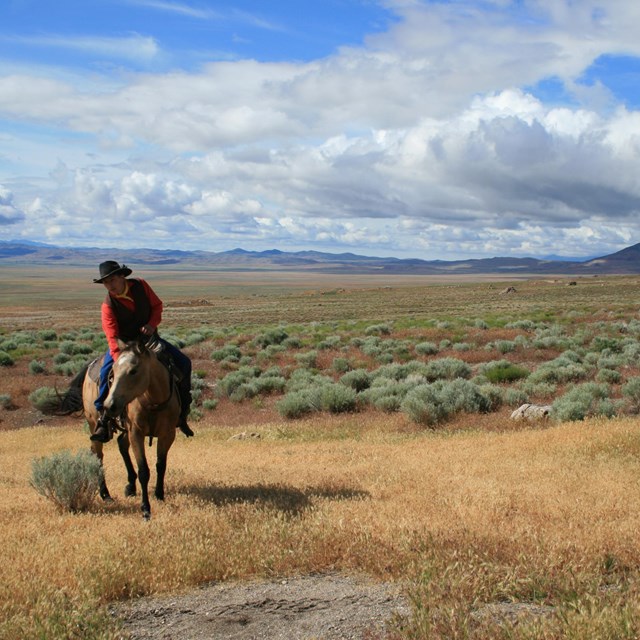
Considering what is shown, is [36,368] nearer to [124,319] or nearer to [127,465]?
[127,465]

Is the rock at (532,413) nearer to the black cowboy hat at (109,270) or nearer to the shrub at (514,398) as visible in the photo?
the shrub at (514,398)

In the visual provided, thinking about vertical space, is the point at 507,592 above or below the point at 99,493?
above

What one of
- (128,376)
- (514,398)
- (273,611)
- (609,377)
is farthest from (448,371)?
(273,611)

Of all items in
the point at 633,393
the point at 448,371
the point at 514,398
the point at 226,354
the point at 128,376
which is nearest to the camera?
the point at 128,376

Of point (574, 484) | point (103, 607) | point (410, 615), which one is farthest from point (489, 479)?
point (103, 607)

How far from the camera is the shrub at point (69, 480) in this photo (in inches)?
299

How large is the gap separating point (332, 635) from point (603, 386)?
12778mm

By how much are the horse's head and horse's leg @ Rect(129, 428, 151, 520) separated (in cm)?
74

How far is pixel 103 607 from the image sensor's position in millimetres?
4598

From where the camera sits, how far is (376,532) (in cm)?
595

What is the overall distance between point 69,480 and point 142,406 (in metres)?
1.14

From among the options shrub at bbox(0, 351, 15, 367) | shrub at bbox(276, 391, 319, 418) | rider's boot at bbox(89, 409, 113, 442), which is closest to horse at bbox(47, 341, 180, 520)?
rider's boot at bbox(89, 409, 113, 442)

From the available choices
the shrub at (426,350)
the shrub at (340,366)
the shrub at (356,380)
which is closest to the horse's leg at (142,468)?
the shrub at (356,380)

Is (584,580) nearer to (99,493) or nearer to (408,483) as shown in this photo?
(408,483)
